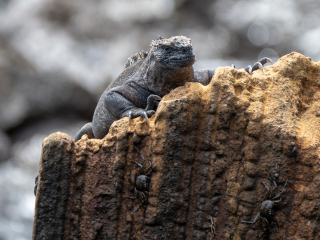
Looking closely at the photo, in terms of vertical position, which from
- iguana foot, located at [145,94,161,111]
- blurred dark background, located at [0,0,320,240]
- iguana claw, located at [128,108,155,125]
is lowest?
iguana claw, located at [128,108,155,125]

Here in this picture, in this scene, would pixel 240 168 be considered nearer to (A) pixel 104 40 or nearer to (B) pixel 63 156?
(B) pixel 63 156

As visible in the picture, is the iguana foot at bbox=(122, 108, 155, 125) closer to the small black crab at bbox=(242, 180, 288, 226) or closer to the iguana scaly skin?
the iguana scaly skin

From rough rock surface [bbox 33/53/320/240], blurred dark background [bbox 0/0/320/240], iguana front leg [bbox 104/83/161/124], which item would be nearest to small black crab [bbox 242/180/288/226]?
rough rock surface [bbox 33/53/320/240]

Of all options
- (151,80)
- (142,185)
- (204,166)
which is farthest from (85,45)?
(204,166)

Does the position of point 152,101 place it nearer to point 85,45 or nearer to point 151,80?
point 151,80

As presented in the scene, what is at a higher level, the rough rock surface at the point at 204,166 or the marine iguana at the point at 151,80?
the marine iguana at the point at 151,80

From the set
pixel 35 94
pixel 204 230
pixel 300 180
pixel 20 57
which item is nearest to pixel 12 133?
pixel 35 94

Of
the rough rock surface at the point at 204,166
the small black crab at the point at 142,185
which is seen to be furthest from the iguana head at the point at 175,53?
the small black crab at the point at 142,185

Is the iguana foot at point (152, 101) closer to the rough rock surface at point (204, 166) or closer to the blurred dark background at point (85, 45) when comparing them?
the rough rock surface at point (204, 166)
